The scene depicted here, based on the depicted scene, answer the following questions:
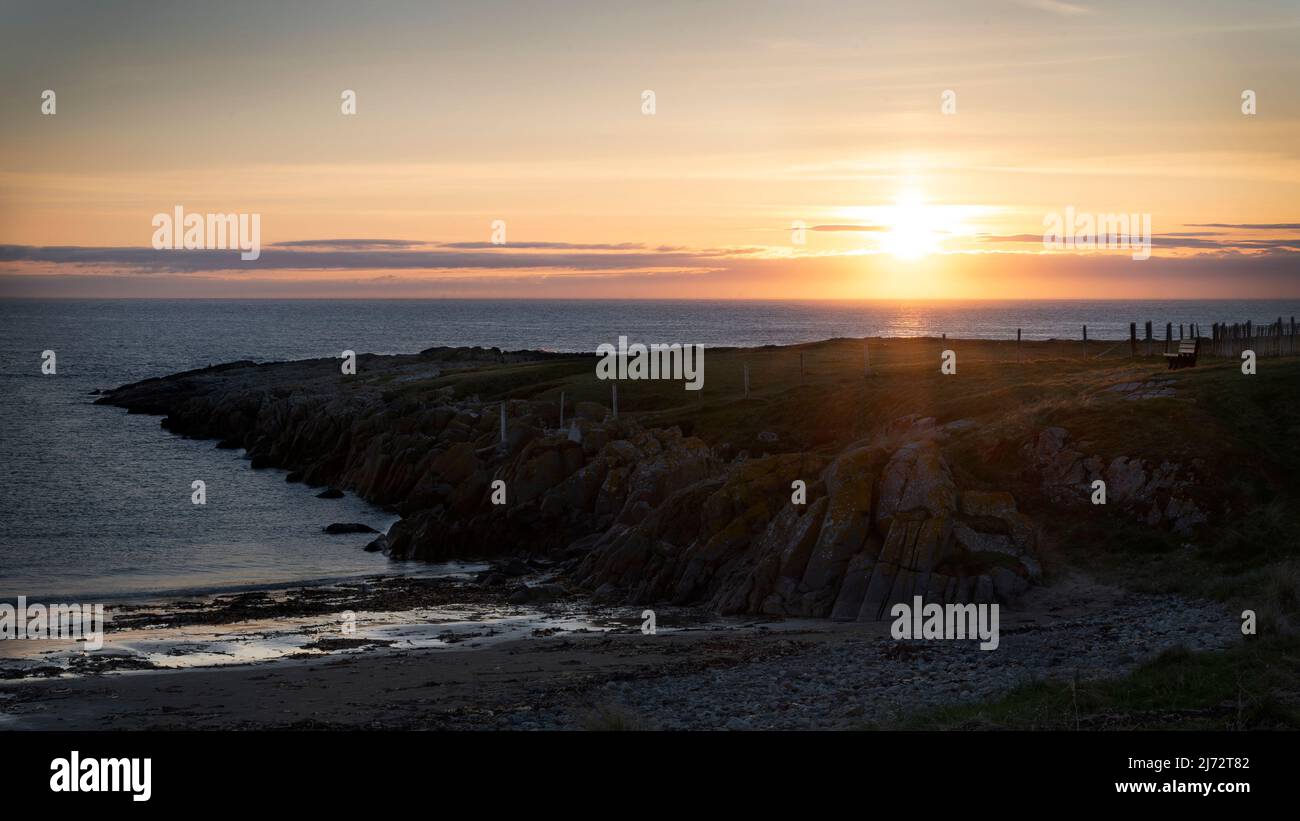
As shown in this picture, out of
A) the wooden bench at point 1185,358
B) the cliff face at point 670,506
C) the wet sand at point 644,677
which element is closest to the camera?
the wet sand at point 644,677

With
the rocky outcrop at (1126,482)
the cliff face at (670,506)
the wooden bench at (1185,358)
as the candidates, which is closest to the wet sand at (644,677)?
the cliff face at (670,506)

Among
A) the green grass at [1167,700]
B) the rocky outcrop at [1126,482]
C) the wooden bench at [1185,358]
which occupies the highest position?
the wooden bench at [1185,358]

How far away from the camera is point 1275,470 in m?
34.9

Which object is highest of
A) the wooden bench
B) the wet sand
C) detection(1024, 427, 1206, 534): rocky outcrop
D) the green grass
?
the wooden bench

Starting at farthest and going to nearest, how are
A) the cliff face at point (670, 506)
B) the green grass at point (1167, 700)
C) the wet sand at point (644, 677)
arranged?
the cliff face at point (670, 506) → the wet sand at point (644, 677) → the green grass at point (1167, 700)

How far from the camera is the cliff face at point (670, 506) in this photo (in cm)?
3164

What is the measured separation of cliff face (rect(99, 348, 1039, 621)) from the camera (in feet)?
104

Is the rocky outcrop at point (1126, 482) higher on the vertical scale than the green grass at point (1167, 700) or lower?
higher

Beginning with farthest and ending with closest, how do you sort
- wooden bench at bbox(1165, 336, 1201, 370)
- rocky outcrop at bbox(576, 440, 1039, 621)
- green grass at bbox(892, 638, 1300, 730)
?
wooden bench at bbox(1165, 336, 1201, 370) → rocky outcrop at bbox(576, 440, 1039, 621) → green grass at bbox(892, 638, 1300, 730)

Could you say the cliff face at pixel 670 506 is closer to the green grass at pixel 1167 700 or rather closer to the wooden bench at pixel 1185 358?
the green grass at pixel 1167 700

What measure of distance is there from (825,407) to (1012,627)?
975 inches

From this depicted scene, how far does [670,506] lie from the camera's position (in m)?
38.0

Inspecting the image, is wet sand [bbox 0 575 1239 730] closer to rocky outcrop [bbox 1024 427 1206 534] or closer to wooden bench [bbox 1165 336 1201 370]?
rocky outcrop [bbox 1024 427 1206 534]

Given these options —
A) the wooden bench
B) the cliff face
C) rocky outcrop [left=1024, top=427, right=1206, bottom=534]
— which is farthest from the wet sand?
the wooden bench
